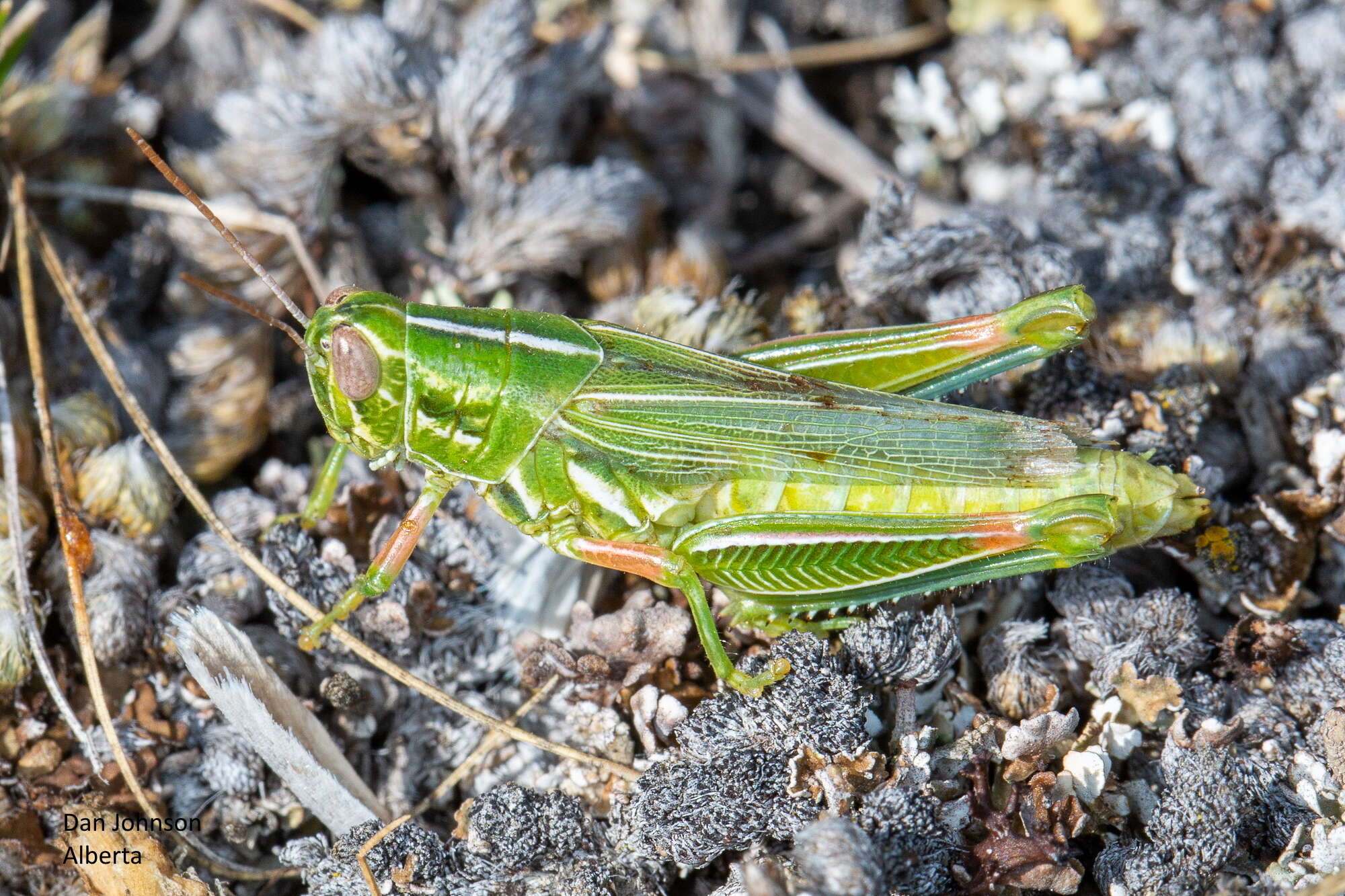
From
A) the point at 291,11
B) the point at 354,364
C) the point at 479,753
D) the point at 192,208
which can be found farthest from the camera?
the point at 291,11

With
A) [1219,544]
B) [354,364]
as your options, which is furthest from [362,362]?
[1219,544]

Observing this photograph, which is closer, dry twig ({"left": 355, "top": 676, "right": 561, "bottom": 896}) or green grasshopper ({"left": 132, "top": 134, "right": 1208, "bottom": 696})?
green grasshopper ({"left": 132, "top": 134, "right": 1208, "bottom": 696})

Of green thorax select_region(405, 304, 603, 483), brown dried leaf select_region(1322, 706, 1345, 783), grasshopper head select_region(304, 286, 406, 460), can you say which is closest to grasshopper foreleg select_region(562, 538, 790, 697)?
green thorax select_region(405, 304, 603, 483)

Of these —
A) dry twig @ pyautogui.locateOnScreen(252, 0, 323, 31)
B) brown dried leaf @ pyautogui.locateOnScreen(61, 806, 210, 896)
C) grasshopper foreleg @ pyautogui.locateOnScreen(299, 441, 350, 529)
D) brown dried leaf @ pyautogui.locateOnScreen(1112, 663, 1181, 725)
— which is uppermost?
dry twig @ pyautogui.locateOnScreen(252, 0, 323, 31)

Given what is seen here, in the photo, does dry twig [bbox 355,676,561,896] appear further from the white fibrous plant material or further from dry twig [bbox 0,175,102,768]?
dry twig [bbox 0,175,102,768]

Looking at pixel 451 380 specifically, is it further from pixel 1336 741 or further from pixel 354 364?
pixel 1336 741

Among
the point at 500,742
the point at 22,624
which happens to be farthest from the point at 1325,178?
the point at 22,624

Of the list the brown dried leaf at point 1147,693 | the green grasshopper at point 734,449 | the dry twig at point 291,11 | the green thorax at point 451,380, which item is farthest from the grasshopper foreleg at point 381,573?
the dry twig at point 291,11

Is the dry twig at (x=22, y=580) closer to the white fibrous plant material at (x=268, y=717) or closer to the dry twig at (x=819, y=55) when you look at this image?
the white fibrous plant material at (x=268, y=717)
